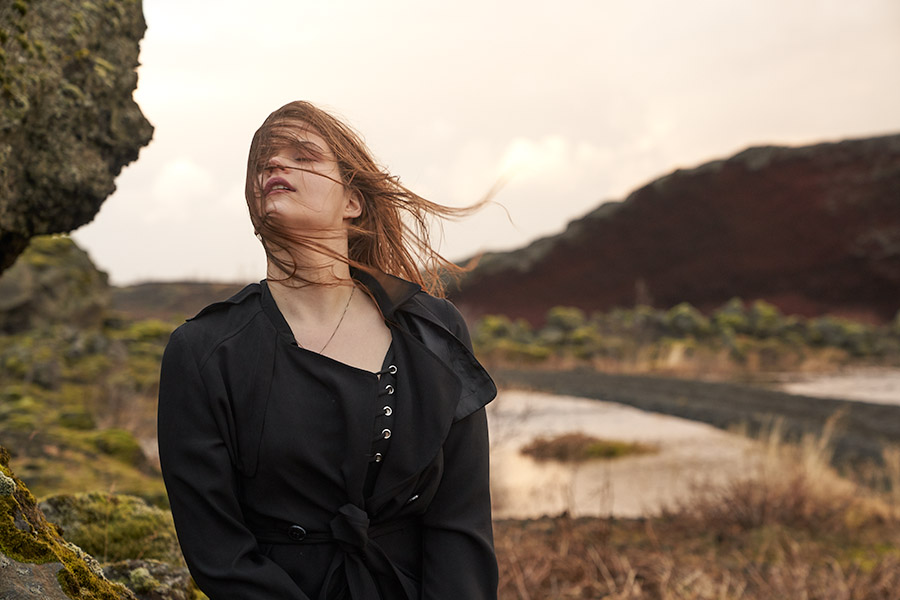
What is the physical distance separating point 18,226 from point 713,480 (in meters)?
6.23

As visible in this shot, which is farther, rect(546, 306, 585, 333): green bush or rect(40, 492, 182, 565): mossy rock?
rect(546, 306, 585, 333): green bush

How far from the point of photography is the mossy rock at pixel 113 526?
2.28 m

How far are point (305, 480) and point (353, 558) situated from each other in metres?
0.22

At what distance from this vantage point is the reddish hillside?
25.7 meters

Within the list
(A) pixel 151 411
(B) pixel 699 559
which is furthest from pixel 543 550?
(A) pixel 151 411

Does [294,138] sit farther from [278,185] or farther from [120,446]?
[120,446]

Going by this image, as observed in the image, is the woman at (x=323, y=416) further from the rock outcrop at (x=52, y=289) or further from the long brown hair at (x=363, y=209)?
the rock outcrop at (x=52, y=289)

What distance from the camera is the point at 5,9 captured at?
2480 millimetres

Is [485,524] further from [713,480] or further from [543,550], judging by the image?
[713,480]

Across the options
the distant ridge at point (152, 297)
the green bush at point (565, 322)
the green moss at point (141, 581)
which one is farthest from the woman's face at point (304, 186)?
the distant ridge at point (152, 297)

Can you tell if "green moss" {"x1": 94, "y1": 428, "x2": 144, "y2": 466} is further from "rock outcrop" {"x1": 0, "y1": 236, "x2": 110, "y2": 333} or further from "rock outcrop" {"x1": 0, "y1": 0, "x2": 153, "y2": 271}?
"rock outcrop" {"x1": 0, "y1": 236, "x2": 110, "y2": 333}

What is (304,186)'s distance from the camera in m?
1.80

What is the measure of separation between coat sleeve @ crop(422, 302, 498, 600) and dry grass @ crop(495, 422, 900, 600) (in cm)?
215

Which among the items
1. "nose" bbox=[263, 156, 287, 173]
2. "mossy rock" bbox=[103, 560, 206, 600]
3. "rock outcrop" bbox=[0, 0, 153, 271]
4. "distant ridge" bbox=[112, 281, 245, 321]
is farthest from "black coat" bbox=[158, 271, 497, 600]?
"distant ridge" bbox=[112, 281, 245, 321]
